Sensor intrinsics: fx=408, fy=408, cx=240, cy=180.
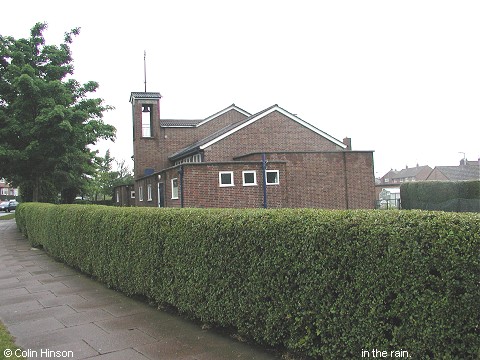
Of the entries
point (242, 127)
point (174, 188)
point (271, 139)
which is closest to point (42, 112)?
point (174, 188)

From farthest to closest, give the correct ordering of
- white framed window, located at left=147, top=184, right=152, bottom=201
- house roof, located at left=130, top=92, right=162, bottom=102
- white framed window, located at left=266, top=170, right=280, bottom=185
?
house roof, located at left=130, top=92, right=162, bottom=102, white framed window, located at left=147, top=184, right=152, bottom=201, white framed window, located at left=266, top=170, right=280, bottom=185

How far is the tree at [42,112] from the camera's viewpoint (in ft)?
70.1

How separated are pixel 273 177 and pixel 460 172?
45.8 meters

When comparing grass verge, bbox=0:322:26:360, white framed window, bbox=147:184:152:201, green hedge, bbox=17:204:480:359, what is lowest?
grass verge, bbox=0:322:26:360

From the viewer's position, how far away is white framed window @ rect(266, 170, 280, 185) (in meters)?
25.7

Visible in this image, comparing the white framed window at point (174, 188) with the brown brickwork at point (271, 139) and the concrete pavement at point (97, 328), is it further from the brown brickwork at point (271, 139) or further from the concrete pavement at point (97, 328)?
the concrete pavement at point (97, 328)

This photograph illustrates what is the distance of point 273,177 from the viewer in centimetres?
2588

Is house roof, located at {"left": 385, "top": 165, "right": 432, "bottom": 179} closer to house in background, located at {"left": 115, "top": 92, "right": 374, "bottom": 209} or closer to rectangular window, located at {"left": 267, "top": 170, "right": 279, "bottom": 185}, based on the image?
house in background, located at {"left": 115, "top": 92, "right": 374, "bottom": 209}

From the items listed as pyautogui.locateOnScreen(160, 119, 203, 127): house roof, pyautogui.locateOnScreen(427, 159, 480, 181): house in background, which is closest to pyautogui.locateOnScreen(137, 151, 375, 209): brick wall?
pyautogui.locateOnScreen(160, 119, 203, 127): house roof

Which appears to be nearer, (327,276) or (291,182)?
(327,276)

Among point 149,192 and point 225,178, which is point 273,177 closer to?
point 225,178

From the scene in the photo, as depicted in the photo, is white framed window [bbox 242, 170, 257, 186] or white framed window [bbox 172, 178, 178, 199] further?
white framed window [bbox 172, 178, 178, 199]

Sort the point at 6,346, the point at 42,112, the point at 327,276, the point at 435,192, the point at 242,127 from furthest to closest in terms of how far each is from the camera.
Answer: the point at 242,127
the point at 435,192
the point at 42,112
the point at 6,346
the point at 327,276

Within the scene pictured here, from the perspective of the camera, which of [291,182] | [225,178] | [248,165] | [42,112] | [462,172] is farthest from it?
[462,172]
